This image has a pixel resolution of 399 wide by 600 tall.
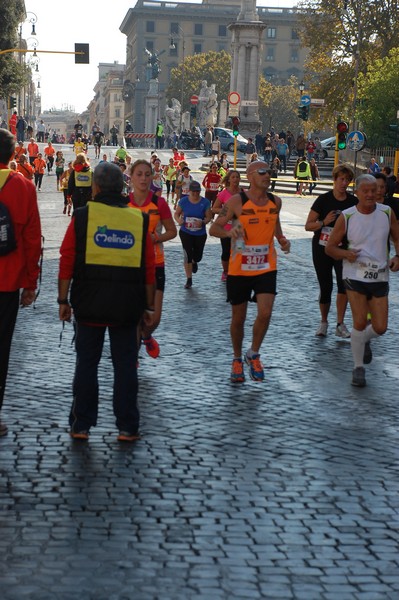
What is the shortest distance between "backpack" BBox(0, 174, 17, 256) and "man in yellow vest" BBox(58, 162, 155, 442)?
0.30 meters

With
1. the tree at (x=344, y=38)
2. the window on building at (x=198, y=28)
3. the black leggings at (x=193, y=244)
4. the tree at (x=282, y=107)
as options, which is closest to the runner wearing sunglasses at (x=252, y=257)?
the black leggings at (x=193, y=244)

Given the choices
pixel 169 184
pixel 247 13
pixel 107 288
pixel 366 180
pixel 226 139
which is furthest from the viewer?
pixel 247 13

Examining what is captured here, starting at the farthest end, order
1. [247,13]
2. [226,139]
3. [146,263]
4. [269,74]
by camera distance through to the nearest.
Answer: [269,74]
[247,13]
[226,139]
[146,263]

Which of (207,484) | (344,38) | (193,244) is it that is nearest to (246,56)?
(344,38)

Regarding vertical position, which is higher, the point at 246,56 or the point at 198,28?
the point at 198,28

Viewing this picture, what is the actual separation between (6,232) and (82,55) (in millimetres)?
33458

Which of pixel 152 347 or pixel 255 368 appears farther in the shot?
pixel 152 347

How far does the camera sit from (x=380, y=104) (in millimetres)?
50625

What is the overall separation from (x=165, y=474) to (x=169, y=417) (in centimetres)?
151

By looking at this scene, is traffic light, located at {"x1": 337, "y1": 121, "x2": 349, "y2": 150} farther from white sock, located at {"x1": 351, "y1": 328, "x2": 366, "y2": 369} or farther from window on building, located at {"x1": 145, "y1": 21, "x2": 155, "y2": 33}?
window on building, located at {"x1": 145, "y1": 21, "x2": 155, "y2": 33}

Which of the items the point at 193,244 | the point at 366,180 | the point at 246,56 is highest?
the point at 246,56

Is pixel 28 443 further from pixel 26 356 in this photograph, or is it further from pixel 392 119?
pixel 392 119

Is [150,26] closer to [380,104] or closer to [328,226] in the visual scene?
[380,104]

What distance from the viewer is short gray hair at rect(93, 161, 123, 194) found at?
6656 millimetres
